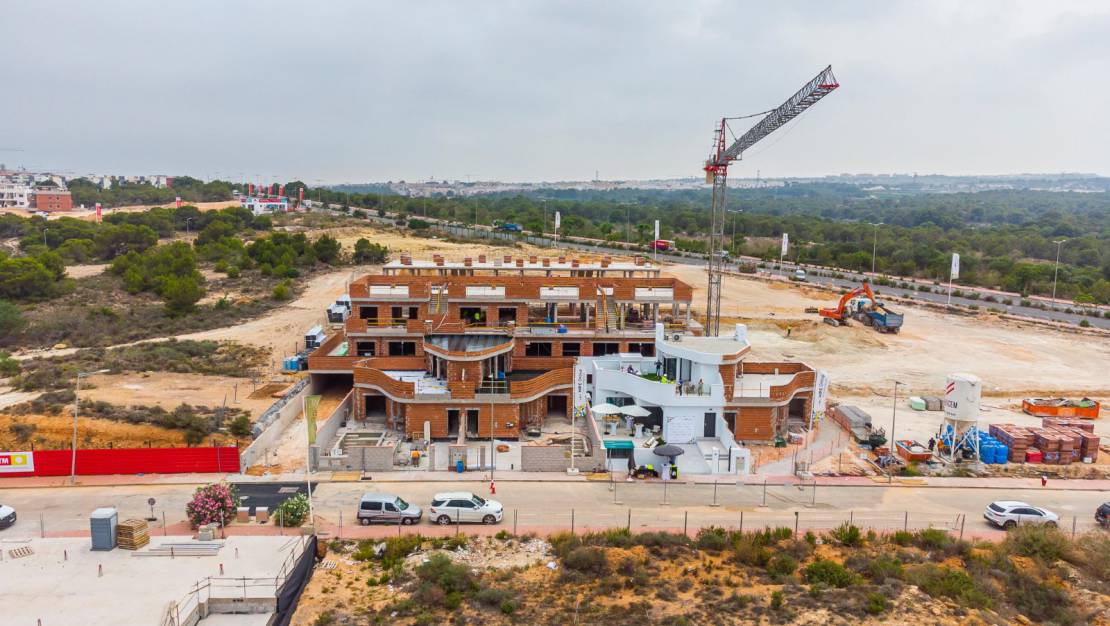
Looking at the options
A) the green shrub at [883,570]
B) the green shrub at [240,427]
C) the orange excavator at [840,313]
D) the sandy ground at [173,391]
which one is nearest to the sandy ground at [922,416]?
the green shrub at [883,570]

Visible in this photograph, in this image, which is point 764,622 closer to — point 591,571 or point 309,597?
point 591,571

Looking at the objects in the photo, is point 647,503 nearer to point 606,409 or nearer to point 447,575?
point 606,409

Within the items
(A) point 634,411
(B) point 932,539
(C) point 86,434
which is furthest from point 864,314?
(C) point 86,434

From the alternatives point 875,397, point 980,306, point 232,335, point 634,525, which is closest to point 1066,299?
point 980,306

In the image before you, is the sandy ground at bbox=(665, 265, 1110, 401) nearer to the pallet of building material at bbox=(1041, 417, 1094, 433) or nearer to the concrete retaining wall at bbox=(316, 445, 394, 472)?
the pallet of building material at bbox=(1041, 417, 1094, 433)

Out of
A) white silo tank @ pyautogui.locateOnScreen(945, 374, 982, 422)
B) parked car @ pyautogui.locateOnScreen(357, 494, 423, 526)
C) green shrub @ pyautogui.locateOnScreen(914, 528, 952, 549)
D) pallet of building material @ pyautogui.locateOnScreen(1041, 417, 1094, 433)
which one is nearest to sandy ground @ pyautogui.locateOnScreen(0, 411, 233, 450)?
parked car @ pyautogui.locateOnScreen(357, 494, 423, 526)

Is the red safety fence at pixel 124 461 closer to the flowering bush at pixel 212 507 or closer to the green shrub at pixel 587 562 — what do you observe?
the flowering bush at pixel 212 507
